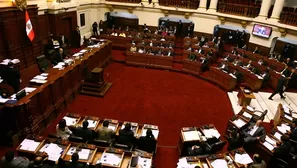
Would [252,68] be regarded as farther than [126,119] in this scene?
Yes

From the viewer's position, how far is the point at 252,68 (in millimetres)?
11188

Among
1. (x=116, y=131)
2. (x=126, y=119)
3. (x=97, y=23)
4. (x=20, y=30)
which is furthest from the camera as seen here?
(x=97, y=23)

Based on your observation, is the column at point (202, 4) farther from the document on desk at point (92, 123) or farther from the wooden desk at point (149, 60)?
the document on desk at point (92, 123)

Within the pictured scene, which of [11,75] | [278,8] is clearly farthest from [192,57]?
[11,75]

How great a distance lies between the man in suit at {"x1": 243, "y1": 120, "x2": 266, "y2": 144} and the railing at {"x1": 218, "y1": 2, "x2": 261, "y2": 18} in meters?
10.4

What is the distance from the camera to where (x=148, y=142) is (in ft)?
18.2

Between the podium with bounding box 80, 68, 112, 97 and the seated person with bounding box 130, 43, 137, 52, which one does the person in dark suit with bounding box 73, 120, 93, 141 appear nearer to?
the podium with bounding box 80, 68, 112, 97

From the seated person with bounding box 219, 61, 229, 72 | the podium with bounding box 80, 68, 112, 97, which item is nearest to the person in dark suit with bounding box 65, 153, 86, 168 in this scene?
the podium with bounding box 80, 68, 112, 97

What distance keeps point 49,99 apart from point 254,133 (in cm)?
627

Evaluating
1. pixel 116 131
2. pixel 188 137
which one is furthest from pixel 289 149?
pixel 116 131

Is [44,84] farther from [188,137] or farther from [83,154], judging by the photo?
[188,137]

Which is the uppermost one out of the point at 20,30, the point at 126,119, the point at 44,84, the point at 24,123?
the point at 20,30

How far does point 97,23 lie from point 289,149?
624 inches

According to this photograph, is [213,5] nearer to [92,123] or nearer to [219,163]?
[92,123]
